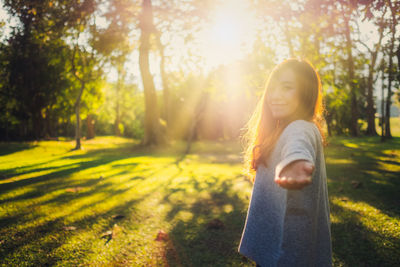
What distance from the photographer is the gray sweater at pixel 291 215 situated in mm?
1489

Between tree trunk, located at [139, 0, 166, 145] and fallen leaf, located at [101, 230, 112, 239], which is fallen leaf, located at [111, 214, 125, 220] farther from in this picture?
tree trunk, located at [139, 0, 166, 145]

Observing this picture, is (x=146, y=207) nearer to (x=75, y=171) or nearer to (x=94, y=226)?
(x=94, y=226)

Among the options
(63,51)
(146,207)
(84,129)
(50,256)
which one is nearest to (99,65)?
(63,51)

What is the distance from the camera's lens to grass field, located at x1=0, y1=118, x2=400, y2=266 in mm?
3189

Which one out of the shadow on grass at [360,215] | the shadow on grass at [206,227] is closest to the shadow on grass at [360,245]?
the shadow on grass at [360,215]

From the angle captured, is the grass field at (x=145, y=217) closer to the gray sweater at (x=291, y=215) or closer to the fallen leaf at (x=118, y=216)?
the fallen leaf at (x=118, y=216)

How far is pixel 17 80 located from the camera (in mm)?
6355

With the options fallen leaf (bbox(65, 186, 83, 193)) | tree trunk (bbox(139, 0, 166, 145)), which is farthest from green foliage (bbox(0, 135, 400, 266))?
tree trunk (bbox(139, 0, 166, 145))

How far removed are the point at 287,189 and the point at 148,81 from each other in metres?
18.1

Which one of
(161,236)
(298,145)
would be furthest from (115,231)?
(298,145)

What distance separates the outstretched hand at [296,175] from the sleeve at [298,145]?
3 cm

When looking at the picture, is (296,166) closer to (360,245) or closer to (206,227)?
(360,245)

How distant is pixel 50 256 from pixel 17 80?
5.35 meters

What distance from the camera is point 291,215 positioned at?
4.98 ft
